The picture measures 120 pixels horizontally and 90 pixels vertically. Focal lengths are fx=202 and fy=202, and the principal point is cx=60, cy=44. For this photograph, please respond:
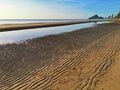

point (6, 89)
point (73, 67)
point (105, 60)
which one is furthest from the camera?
point (105, 60)

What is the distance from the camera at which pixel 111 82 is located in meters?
7.27

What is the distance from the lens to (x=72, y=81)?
754 cm

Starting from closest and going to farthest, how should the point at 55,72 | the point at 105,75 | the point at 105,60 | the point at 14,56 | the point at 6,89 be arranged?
the point at 6,89, the point at 105,75, the point at 55,72, the point at 105,60, the point at 14,56

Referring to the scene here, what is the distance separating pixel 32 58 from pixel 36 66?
197 cm

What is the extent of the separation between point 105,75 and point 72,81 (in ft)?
4.79

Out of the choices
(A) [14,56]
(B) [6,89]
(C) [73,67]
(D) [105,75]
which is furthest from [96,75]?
(A) [14,56]

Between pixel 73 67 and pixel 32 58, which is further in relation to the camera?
pixel 32 58

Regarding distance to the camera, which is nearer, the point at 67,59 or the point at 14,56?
the point at 67,59

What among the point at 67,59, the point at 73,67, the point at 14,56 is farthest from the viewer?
the point at 14,56

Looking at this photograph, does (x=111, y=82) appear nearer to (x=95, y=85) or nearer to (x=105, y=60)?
(x=95, y=85)

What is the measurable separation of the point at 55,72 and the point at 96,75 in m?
1.81

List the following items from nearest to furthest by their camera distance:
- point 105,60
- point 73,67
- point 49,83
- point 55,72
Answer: point 49,83 → point 55,72 → point 73,67 → point 105,60

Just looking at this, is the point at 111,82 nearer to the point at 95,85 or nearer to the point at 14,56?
the point at 95,85

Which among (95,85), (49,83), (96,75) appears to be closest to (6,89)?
(49,83)
